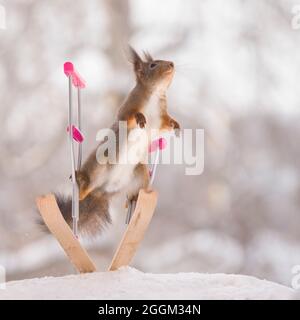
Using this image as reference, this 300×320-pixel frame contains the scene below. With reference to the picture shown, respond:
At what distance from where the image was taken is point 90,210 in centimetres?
A: 92

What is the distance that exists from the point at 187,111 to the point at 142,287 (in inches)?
34.0

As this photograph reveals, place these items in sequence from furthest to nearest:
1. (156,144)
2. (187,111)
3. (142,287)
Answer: (187,111) → (156,144) → (142,287)

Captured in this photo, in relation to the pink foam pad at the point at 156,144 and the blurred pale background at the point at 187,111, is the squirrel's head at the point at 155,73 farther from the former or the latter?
the blurred pale background at the point at 187,111

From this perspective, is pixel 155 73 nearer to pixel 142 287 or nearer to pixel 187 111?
pixel 142 287

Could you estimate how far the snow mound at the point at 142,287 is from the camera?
78 centimetres

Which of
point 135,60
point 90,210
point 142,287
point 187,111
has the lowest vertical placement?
point 142,287

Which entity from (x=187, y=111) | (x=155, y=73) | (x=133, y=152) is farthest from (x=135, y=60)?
(x=187, y=111)

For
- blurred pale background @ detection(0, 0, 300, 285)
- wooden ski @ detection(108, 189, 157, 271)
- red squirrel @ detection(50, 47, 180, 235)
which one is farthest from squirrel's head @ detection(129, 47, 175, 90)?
blurred pale background @ detection(0, 0, 300, 285)

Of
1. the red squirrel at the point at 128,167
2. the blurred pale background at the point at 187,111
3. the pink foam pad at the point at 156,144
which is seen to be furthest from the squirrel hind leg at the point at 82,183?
the blurred pale background at the point at 187,111

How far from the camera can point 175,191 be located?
174cm

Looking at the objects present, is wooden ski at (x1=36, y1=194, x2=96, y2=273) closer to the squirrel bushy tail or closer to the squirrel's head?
the squirrel bushy tail

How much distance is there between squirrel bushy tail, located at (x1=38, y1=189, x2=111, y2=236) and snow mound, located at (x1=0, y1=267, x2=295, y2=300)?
86mm

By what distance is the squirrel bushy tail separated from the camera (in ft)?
3.02
